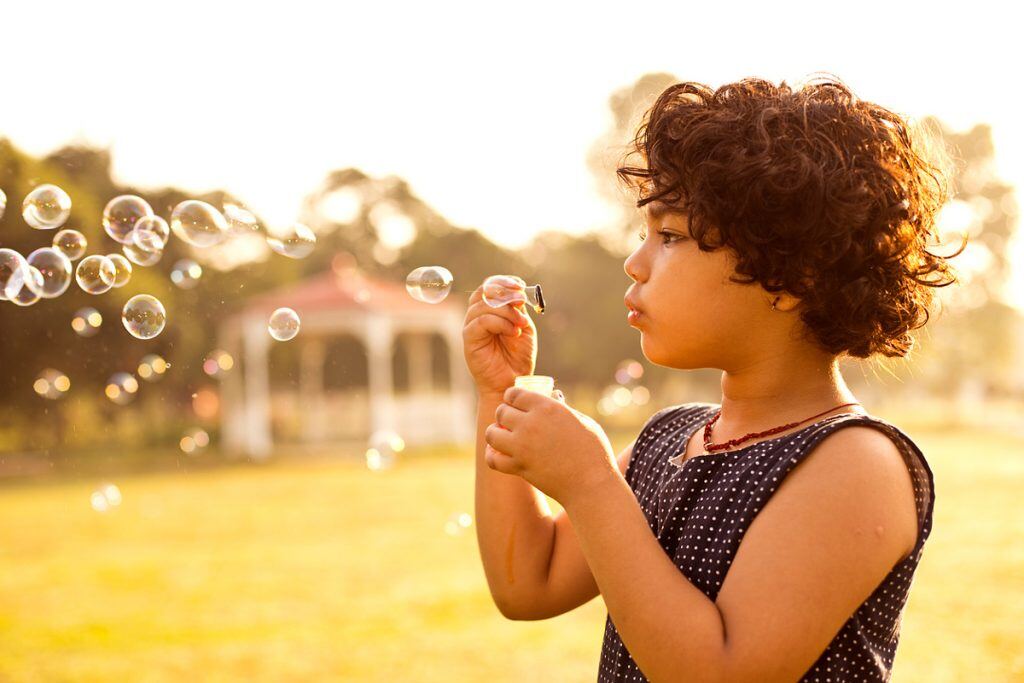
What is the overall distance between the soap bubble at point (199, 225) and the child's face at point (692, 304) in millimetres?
2015

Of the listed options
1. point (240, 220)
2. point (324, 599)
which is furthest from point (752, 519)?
point (324, 599)

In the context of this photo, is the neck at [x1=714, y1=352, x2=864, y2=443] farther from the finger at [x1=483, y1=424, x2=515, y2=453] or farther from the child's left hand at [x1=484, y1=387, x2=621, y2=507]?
the finger at [x1=483, y1=424, x2=515, y2=453]

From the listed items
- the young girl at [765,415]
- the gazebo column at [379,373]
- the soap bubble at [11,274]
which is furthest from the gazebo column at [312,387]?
the young girl at [765,415]

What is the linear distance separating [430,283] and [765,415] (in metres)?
1.22

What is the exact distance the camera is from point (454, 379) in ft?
73.9

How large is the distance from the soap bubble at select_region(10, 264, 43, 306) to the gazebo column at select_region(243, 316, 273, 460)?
711 inches

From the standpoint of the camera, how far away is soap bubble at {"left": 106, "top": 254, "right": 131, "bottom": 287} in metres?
3.20

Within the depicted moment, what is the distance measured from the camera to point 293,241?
3.25 metres

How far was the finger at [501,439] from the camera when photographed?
57.4 inches

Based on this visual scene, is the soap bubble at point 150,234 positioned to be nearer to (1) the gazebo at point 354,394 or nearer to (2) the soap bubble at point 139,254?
(2) the soap bubble at point 139,254

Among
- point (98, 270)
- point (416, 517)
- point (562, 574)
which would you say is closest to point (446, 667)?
point (98, 270)

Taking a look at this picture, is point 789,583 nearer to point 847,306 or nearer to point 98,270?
point 847,306

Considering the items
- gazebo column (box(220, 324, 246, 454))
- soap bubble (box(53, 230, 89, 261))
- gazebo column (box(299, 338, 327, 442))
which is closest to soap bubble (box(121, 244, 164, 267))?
soap bubble (box(53, 230, 89, 261))

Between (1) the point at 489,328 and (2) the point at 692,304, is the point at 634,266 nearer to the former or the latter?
(2) the point at 692,304
